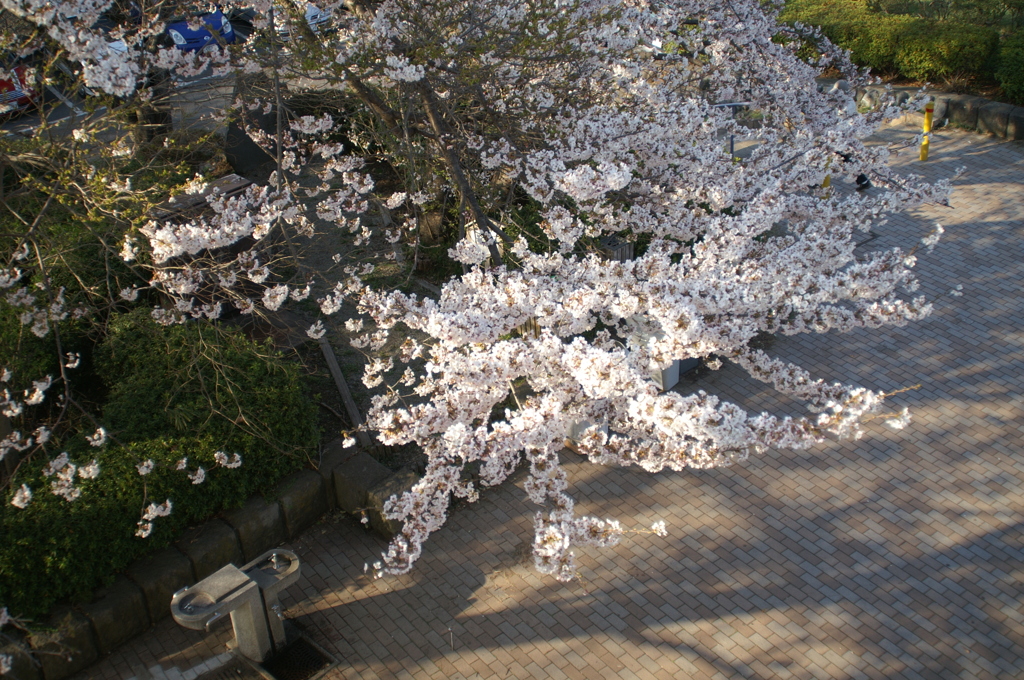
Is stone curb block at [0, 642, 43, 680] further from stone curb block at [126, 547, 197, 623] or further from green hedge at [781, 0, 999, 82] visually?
green hedge at [781, 0, 999, 82]

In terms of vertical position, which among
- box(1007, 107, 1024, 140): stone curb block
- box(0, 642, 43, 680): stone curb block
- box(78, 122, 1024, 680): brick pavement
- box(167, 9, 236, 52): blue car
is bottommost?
box(78, 122, 1024, 680): brick pavement

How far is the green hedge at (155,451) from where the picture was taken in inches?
187

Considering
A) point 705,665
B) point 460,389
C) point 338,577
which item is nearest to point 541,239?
point 460,389

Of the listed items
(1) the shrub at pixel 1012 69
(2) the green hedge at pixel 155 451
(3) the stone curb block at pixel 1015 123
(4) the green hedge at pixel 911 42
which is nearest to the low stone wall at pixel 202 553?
(2) the green hedge at pixel 155 451

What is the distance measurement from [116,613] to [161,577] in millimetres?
329

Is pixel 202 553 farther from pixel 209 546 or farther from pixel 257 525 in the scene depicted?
pixel 257 525

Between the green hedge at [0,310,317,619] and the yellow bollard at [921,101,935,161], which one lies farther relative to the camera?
the yellow bollard at [921,101,935,161]

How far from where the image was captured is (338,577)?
554 cm

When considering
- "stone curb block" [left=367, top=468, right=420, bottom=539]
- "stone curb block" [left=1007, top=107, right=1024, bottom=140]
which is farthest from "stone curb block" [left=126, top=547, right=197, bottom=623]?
"stone curb block" [left=1007, top=107, right=1024, bottom=140]

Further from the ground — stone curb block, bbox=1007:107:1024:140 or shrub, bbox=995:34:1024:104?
shrub, bbox=995:34:1024:104

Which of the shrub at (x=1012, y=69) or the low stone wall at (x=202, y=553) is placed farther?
the shrub at (x=1012, y=69)

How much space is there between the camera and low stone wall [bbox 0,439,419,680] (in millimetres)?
4762

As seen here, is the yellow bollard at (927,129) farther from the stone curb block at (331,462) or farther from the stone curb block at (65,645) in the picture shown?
the stone curb block at (65,645)

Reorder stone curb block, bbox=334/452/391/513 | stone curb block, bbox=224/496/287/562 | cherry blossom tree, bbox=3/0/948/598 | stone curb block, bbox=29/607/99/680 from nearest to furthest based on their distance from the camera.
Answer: cherry blossom tree, bbox=3/0/948/598 < stone curb block, bbox=29/607/99/680 < stone curb block, bbox=224/496/287/562 < stone curb block, bbox=334/452/391/513
